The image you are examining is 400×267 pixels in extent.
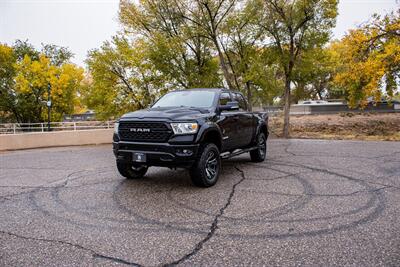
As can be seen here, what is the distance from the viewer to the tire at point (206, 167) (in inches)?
A: 222

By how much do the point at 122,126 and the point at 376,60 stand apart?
684 inches

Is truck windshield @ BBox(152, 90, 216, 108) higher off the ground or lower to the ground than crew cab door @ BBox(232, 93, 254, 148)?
higher

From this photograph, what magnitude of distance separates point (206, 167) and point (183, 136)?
0.86 meters

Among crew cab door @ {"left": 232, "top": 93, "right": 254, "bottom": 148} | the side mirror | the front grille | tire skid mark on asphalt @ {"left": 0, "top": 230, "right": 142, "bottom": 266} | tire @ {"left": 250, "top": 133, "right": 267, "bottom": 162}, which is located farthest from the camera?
tire @ {"left": 250, "top": 133, "right": 267, "bottom": 162}

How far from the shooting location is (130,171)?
6.67 m

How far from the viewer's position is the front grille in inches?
216

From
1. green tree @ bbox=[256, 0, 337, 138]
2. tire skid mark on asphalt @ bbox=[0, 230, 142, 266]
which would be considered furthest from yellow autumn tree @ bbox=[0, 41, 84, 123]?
tire skid mark on asphalt @ bbox=[0, 230, 142, 266]

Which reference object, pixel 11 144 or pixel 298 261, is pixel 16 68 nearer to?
pixel 11 144

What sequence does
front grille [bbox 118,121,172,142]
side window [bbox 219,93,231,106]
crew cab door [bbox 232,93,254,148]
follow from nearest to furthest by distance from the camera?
front grille [bbox 118,121,172,142], side window [bbox 219,93,231,106], crew cab door [bbox 232,93,254,148]

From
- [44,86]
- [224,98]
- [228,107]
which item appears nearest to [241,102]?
[224,98]

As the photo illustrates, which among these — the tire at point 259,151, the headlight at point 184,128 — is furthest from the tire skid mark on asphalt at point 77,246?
the tire at point 259,151

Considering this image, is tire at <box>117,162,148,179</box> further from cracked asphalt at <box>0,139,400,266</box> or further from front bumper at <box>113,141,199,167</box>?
front bumper at <box>113,141,199,167</box>

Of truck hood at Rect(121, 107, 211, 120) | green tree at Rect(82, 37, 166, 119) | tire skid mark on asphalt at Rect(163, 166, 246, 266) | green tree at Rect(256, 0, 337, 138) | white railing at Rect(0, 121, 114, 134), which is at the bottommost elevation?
tire skid mark on asphalt at Rect(163, 166, 246, 266)

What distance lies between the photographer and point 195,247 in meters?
3.38
